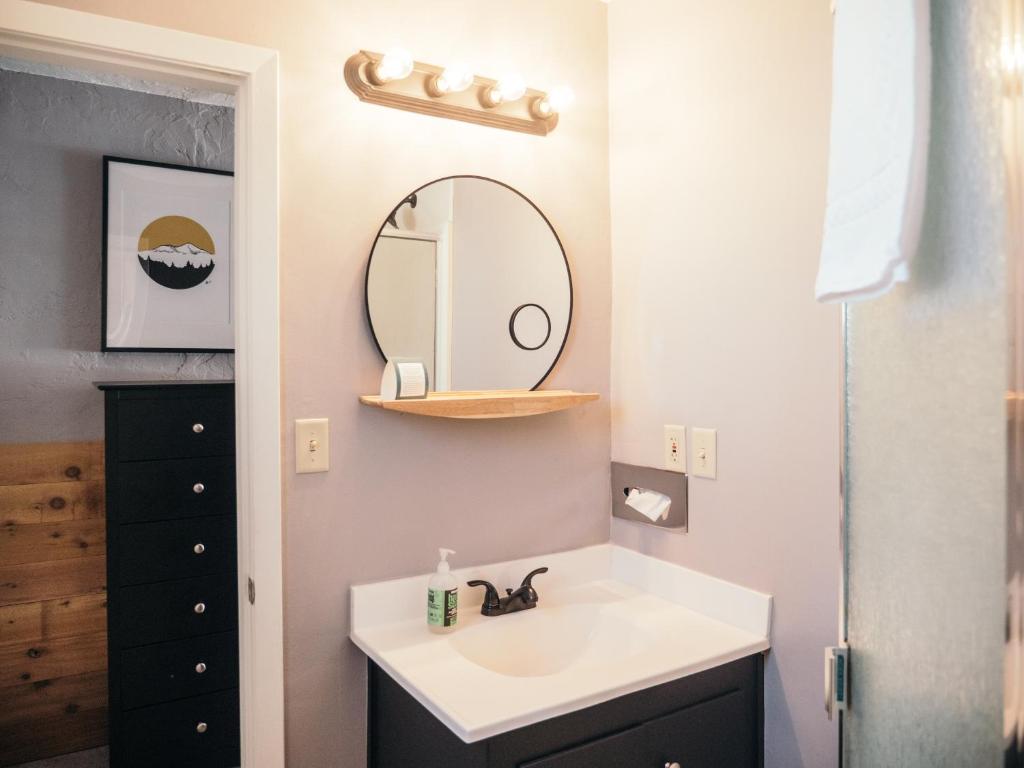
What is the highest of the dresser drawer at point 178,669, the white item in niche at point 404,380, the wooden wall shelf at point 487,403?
the white item in niche at point 404,380

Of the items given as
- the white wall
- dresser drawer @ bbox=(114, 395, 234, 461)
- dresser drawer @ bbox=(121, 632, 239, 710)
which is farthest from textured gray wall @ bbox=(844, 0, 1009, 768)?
dresser drawer @ bbox=(121, 632, 239, 710)

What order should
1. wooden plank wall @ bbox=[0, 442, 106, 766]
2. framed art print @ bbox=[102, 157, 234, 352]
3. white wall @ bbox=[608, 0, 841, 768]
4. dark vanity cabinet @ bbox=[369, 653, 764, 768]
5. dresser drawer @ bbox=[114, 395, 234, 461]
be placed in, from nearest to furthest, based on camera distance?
1. dark vanity cabinet @ bbox=[369, 653, 764, 768]
2. white wall @ bbox=[608, 0, 841, 768]
3. dresser drawer @ bbox=[114, 395, 234, 461]
4. wooden plank wall @ bbox=[0, 442, 106, 766]
5. framed art print @ bbox=[102, 157, 234, 352]

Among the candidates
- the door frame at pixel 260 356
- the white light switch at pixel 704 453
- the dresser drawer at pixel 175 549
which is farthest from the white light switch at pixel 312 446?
the dresser drawer at pixel 175 549

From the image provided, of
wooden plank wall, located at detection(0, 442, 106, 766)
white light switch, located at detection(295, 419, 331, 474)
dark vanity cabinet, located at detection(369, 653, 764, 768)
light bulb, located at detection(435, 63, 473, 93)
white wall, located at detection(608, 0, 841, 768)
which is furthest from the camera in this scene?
wooden plank wall, located at detection(0, 442, 106, 766)

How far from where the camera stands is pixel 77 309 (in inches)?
104

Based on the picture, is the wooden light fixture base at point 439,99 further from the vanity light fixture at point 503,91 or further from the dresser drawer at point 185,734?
the dresser drawer at point 185,734

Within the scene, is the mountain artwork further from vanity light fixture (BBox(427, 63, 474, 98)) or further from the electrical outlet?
the electrical outlet

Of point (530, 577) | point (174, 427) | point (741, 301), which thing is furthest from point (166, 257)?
point (741, 301)

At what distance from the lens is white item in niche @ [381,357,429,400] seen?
160 cm

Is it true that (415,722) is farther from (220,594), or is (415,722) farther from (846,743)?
(220,594)

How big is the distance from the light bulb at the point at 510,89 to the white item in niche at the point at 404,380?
0.73 metres

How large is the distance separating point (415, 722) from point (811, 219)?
1327 millimetres

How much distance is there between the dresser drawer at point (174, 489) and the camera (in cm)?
228

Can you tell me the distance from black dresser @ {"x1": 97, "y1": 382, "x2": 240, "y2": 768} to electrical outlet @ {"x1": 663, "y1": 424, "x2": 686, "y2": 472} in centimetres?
148
